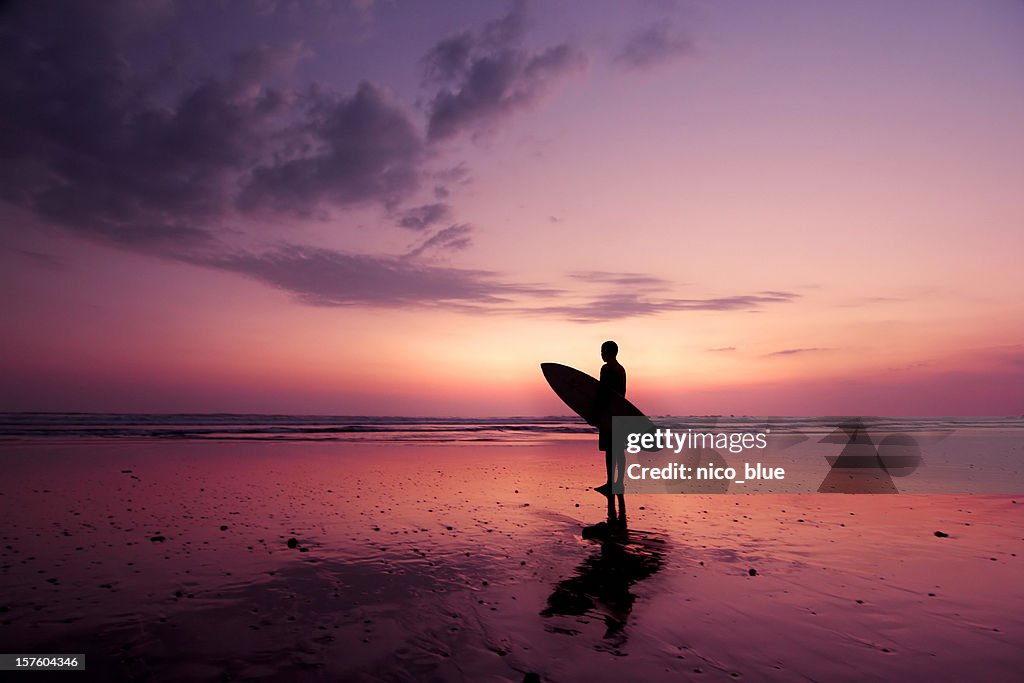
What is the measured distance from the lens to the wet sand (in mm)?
4445

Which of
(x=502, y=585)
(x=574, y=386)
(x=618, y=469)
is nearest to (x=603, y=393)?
(x=618, y=469)

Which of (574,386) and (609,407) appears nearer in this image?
(609,407)

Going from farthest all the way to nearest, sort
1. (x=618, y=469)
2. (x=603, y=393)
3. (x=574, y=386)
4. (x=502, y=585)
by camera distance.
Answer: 1. (x=574, y=386)
2. (x=603, y=393)
3. (x=618, y=469)
4. (x=502, y=585)

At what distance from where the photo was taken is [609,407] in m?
10.3

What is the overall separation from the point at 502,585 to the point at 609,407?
4703 millimetres

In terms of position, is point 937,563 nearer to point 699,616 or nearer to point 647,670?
point 699,616

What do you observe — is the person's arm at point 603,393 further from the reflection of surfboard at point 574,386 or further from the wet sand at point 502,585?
the wet sand at point 502,585

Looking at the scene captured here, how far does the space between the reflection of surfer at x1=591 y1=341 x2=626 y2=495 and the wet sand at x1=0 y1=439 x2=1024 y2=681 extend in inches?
33.0

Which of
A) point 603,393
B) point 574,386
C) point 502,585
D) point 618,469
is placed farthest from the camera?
point 574,386

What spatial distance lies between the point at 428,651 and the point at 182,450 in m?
21.0

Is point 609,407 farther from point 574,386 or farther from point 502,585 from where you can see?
point 502,585

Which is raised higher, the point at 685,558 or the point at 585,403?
the point at 585,403

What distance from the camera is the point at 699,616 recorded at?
5.45 meters

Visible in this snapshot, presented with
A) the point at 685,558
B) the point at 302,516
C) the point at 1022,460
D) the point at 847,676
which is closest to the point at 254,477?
the point at 302,516
